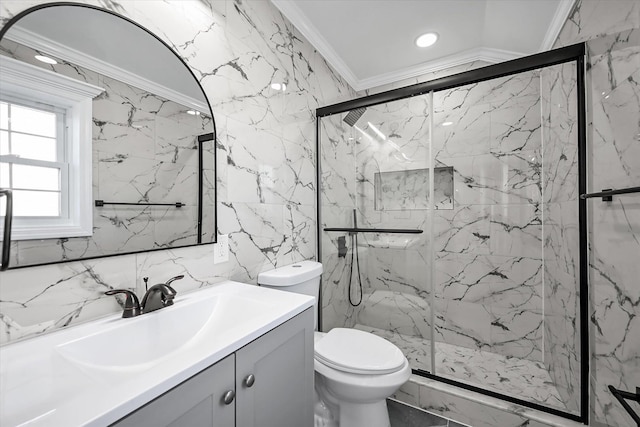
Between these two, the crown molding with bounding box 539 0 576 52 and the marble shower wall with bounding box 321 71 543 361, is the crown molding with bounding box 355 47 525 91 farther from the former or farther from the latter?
the marble shower wall with bounding box 321 71 543 361

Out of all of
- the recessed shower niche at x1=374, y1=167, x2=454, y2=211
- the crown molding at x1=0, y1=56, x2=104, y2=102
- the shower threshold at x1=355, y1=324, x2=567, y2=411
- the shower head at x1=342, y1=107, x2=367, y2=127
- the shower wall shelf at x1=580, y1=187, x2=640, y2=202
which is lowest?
the shower threshold at x1=355, y1=324, x2=567, y2=411

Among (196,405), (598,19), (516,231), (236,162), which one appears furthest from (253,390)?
(516,231)

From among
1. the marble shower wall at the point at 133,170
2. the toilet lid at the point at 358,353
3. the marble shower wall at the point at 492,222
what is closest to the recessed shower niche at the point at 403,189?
the marble shower wall at the point at 492,222

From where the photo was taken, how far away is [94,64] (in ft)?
2.93

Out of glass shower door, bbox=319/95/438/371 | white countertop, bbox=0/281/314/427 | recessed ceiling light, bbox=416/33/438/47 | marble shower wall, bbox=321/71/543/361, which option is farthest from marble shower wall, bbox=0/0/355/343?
recessed ceiling light, bbox=416/33/438/47

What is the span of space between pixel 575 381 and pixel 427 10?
2.37 metres

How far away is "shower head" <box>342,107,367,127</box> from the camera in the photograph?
2.04 m

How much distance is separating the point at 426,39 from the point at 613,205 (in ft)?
5.63

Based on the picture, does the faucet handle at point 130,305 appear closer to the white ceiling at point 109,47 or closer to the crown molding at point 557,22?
the white ceiling at point 109,47

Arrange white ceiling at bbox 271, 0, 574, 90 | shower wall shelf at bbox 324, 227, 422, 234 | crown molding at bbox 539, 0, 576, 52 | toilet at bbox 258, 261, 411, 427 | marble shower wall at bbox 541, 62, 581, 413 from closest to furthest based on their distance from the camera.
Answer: toilet at bbox 258, 261, 411, 427
marble shower wall at bbox 541, 62, 581, 413
crown molding at bbox 539, 0, 576, 52
white ceiling at bbox 271, 0, 574, 90
shower wall shelf at bbox 324, 227, 422, 234

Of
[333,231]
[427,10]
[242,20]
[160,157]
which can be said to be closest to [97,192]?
[160,157]

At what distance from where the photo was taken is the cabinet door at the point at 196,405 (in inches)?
20.3

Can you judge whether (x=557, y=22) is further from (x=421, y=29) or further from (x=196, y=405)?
(x=196, y=405)

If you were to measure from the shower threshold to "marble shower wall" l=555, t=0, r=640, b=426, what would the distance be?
0.36 meters
